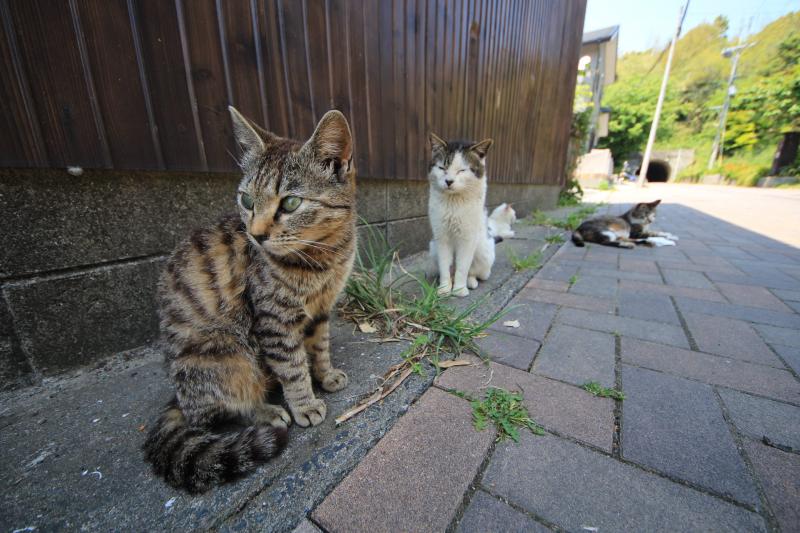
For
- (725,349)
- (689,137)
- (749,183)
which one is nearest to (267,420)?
(725,349)

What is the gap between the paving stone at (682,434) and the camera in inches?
38.1

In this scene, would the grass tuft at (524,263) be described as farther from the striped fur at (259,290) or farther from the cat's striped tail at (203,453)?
the cat's striped tail at (203,453)

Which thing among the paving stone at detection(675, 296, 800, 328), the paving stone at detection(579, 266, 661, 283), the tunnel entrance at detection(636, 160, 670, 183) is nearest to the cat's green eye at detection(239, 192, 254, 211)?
the paving stone at detection(675, 296, 800, 328)

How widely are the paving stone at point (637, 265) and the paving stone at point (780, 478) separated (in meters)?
2.43

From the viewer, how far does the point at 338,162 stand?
1.30 metres

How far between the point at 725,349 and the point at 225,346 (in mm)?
2564

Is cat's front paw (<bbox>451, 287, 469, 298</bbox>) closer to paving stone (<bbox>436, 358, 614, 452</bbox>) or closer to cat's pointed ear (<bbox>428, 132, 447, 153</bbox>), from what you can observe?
paving stone (<bbox>436, 358, 614, 452</bbox>)

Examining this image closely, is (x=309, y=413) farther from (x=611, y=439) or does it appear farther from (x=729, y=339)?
(x=729, y=339)

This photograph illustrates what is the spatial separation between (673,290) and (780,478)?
2046mm

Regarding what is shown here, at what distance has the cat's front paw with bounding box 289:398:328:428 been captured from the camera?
1.21 m

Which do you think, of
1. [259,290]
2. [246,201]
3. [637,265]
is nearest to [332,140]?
[246,201]

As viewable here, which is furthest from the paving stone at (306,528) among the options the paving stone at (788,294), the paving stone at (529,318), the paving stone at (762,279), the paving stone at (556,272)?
the paving stone at (762,279)

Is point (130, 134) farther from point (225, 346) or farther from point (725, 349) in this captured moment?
point (725, 349)

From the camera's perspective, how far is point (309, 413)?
1226 mm
